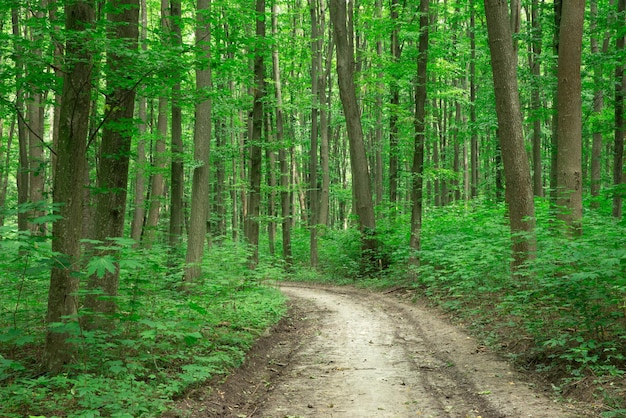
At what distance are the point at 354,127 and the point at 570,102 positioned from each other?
31.0 ft

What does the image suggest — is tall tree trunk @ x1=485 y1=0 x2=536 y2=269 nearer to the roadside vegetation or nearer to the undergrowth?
the roadside vegetation

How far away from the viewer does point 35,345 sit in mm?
6293

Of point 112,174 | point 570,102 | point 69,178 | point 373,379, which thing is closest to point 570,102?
point 570,102

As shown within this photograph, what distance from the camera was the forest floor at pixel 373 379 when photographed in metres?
5.11

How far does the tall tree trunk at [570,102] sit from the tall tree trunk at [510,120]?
0.95 m

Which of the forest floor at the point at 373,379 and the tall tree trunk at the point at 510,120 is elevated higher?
the tall tree trunk at the point at 510,120

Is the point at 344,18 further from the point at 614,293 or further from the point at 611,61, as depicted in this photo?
the point at 614,293

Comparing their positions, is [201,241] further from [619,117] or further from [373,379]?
[619,117]

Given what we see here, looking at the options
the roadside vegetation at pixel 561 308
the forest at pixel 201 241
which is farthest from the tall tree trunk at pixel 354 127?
the roadside vegetation at pixel 561 308

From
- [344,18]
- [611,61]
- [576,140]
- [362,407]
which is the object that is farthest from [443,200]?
[362,407]

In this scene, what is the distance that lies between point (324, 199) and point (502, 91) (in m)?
13.9

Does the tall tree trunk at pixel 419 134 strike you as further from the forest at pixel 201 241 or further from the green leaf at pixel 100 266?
the green leaf at pixel 100 266

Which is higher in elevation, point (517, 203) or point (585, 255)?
point (517, 203)

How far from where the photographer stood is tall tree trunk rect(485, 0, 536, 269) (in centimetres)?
912
